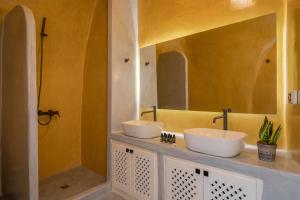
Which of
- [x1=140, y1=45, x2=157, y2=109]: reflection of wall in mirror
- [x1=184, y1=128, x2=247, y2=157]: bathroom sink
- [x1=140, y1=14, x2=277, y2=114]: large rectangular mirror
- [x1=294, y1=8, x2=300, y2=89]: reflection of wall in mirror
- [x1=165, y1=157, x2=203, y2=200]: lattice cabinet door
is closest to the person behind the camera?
[x1=294, y1=8, x2=300, y2=89]: reflection of wall in mirror

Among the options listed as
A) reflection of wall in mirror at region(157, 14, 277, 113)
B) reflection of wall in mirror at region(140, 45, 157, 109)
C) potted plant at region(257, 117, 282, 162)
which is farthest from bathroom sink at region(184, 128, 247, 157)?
reflection of wall in mirror at region(140, 45, 157, 109)

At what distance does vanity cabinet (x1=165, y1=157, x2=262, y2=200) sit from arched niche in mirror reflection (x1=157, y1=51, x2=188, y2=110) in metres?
0.78

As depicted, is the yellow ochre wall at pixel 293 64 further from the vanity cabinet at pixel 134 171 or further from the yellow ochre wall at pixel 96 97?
the yellow ochre wall at pixel 96 97

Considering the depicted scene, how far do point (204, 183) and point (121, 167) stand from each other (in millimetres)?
Result: 1088

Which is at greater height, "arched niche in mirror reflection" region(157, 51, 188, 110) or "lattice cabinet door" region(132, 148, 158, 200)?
"arched niche in mirror reflection" region(157, 51, 188, 110)

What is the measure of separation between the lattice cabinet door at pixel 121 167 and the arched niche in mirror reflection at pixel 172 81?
0.75 meters

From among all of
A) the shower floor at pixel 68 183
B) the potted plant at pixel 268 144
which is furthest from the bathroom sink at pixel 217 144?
the shower floor at pixel 68 183

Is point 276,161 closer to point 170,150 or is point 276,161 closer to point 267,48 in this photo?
point 170,150

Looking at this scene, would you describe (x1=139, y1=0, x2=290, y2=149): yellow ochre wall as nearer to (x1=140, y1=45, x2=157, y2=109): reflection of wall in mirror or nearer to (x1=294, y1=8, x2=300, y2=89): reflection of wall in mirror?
(x1=140, y1=45, x2=157, y2=109): reflection of wall in mirror

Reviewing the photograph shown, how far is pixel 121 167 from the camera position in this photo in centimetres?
223

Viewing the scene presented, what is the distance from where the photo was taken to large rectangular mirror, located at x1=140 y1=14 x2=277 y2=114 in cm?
164

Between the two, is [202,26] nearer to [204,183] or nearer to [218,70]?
[218,70]

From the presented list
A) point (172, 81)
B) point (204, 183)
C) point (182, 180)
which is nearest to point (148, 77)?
Result: point (172, 81)

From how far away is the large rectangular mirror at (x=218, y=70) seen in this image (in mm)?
1636
